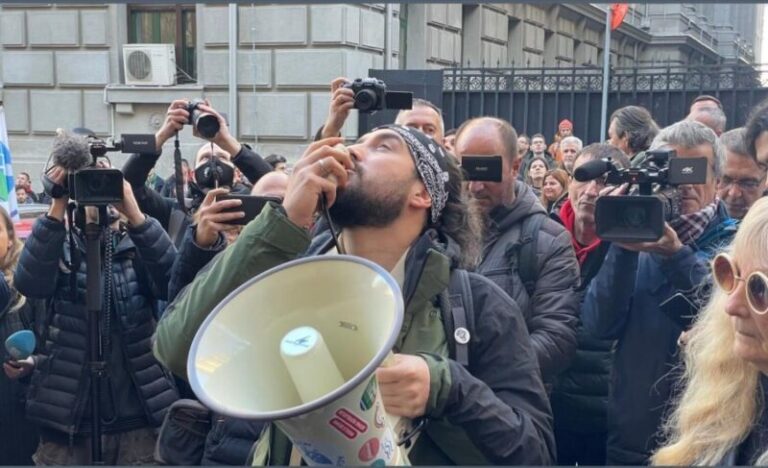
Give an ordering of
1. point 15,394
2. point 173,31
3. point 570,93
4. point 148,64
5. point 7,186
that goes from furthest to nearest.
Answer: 1. point 570,93
2. point 173,31
3. point 148,64
4. point 7,186
5. point 15,394

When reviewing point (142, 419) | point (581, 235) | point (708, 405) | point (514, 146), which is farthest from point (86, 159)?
point (708, 405)

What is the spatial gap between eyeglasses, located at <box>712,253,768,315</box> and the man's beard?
2.62ft

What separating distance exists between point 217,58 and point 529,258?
8.87m

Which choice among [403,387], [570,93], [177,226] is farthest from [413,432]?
[570,93]

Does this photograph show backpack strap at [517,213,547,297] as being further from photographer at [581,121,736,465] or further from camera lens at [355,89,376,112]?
camera lens at [355,89,376,112]

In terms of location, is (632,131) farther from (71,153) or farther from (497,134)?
(71,153)

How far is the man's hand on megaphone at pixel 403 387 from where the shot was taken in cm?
187

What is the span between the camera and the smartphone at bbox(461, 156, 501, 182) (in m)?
3.50

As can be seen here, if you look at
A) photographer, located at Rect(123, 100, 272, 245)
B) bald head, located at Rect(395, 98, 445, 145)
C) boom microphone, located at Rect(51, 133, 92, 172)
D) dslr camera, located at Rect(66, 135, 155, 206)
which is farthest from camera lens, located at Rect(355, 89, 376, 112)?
boom microphone, located at Rect(51, 133, 92, 172)

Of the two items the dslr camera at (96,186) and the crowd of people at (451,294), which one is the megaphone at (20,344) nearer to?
the crowd of people at (451,294)

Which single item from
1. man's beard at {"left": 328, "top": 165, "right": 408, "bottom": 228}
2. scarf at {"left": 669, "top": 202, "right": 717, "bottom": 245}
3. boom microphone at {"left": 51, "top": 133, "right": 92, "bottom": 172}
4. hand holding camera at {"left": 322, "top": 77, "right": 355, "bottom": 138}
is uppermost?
hand holding camera at {"left": 322, "top": 77, "right": 355, "bottom": 138}

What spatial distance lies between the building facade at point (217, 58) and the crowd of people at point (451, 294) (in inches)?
235

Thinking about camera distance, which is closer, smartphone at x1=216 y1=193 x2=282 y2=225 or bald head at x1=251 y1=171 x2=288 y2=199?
smartphone at x1=216 y1=193 x2=282 y2=225

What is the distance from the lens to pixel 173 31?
12719 mm
